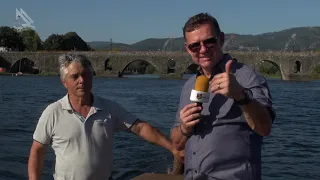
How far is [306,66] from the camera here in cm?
6356

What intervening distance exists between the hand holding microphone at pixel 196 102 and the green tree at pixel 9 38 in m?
88.7

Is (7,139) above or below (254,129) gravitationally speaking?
below

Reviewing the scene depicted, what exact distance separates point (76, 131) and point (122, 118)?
0.36 meters

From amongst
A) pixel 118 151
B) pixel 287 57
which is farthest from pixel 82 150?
pixel 287 57

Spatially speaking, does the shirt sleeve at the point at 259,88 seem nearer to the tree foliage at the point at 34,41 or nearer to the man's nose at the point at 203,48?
the man's nose at the point at 203,48

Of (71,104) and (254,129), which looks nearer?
(254,129)

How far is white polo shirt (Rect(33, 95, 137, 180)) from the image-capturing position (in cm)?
312

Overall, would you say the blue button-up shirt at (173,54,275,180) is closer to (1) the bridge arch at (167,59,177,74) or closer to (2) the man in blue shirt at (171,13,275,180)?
(2) the man in blue shirt at (171,13,275,180)

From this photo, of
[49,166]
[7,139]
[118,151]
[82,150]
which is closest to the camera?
[82,150]

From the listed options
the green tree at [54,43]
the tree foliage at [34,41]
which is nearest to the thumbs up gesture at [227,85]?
the tree foliage at [34,41]

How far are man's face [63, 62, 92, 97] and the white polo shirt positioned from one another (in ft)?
0.35

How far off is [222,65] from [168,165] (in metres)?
7.14

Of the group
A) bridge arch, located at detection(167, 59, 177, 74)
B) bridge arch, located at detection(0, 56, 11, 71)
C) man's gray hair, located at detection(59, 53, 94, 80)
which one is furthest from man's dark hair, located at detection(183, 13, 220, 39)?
bridge arch, located at detection(0, 56, 11, 71)

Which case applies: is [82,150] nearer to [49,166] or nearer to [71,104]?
[71,104]
